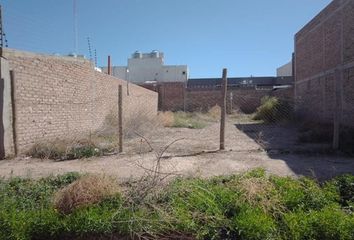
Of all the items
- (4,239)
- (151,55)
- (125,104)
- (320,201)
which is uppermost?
(151,55)

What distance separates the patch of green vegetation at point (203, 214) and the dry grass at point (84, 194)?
89 millimetres

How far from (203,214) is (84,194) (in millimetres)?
1591

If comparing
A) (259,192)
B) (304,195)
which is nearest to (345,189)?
(304,195)

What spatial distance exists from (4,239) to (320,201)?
3.90 meters

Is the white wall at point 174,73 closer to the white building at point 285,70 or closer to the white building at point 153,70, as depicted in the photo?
the white building at point 153,70

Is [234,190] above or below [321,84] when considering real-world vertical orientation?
below

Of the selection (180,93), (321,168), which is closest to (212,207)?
(321,168)

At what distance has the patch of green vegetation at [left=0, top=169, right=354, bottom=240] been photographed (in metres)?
3.90

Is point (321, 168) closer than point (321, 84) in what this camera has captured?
Yes

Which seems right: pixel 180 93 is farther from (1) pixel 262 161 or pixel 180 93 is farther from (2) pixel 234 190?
(2) pixel 234 190

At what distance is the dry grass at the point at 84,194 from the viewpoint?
14.8ft

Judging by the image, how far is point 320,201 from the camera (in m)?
4.54

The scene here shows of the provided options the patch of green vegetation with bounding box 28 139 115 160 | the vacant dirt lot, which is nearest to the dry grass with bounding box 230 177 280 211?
the vacant dirt lot

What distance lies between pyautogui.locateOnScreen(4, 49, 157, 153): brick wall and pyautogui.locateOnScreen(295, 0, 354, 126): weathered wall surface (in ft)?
28.6
